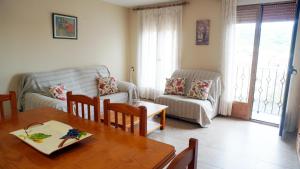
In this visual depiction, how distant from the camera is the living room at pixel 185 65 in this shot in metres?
2.95

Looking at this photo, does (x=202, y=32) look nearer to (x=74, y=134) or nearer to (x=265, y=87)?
(x=265, y=87)

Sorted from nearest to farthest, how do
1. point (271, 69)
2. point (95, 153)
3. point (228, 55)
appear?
1. point (95, 153)
2. point (228, 55)
3. point (271, 69)

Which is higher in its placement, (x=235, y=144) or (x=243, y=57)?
(x=243, y=57)

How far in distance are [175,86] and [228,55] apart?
3.73ft

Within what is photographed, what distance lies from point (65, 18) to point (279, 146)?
13.3 feet

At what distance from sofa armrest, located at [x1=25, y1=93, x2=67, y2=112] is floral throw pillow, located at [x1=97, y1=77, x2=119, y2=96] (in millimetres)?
1134

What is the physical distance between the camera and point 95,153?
3.62ft

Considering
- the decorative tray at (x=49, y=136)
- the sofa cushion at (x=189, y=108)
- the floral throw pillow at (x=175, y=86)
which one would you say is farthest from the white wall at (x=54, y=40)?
the decorative tray at (x=49, y=136)

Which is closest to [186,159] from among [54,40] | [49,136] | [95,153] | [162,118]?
[95,153]

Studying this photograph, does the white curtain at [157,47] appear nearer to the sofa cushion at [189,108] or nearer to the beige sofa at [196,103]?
the beige sofa at [196,103]

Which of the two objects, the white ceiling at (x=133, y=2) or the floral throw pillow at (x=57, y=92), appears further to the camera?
the white ceiling at (x=133, y=2)

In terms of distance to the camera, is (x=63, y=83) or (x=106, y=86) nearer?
(x=63, y=83)

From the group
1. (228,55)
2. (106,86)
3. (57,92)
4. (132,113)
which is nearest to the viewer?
(132,113)

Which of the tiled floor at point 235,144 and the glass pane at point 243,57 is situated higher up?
the glass pane at point 243,57
